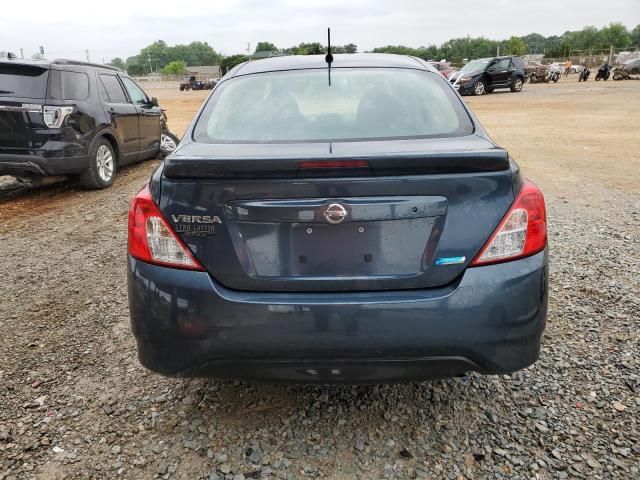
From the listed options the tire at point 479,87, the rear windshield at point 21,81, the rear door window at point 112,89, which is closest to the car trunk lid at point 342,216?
the rear windshield at point 21,81

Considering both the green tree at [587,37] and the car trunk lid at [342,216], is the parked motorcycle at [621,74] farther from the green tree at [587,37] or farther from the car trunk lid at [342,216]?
the green tree at [587,37]

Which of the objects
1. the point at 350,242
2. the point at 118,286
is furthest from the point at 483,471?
the point at 118,286

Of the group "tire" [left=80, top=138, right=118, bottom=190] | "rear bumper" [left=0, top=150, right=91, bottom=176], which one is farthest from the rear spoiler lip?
"tire" [left=80, top=138, right=118, bottom=190]

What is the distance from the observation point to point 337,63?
3109mm

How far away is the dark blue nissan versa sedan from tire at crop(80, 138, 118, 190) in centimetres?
528

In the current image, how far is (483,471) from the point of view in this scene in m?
2.16

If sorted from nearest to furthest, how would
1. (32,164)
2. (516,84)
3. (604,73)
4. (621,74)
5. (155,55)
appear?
1. (32,164)
2. (516,84)
3. (621,74)
4. (604,73)
5. (155,55)

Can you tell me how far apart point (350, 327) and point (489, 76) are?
2648 centimetres

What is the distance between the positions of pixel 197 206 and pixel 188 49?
166 meters

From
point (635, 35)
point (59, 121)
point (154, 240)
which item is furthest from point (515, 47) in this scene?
point (154, 240)

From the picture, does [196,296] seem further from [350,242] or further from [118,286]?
[118,286]

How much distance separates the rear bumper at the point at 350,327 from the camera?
1945 millimetres

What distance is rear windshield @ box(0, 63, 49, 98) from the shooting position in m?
6.10

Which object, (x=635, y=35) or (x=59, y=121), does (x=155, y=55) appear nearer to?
(x=635, y=35)
